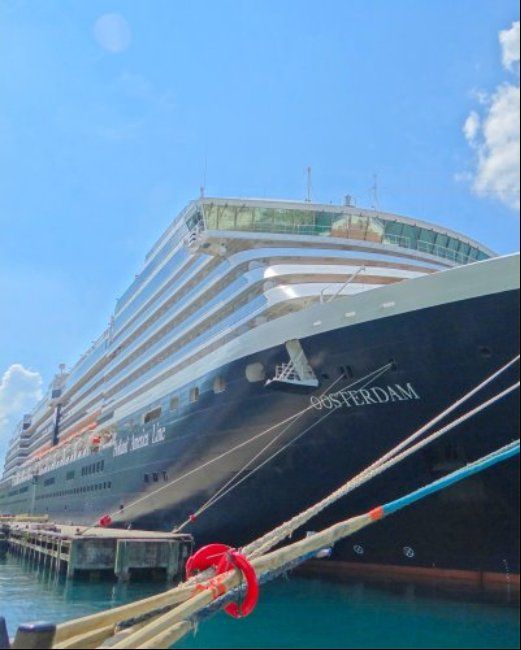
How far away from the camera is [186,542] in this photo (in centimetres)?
1620

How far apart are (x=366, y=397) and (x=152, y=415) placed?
936 centimetres

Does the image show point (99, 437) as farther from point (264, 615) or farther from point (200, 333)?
point (264, 615)

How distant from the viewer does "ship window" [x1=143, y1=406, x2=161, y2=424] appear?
18.4 m

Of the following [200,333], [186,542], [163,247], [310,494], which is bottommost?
[186,542]

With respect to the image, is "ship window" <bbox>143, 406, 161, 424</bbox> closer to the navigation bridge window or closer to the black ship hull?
the black ship hull

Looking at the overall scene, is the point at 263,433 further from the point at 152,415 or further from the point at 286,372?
the point at 152,415

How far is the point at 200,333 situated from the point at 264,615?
10281mm

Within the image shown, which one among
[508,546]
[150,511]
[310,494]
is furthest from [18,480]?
[508,546]

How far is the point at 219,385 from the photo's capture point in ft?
47.7

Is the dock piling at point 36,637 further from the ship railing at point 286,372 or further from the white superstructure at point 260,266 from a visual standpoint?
the white superstructure at point 260,266

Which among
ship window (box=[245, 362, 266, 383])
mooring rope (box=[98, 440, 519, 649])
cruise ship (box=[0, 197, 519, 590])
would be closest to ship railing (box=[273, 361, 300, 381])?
cruise ship (box=[0, 197, 519, 590])

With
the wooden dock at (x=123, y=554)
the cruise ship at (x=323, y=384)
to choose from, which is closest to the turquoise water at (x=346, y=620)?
the cruise ship at (x=323, y=384)

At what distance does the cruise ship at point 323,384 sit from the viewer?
995cm

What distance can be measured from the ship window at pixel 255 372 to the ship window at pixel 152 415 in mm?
5583
